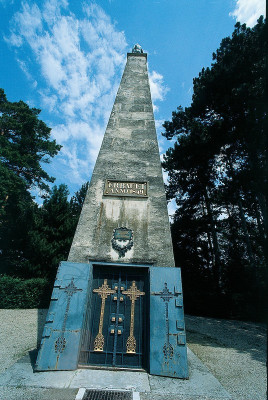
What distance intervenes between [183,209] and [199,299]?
829 cm

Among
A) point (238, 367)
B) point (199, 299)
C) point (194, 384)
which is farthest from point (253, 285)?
point (194, 384)

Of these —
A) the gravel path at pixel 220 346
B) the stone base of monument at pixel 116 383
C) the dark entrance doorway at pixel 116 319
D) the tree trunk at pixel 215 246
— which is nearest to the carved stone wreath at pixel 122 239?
the dark entrance doorway at pixel 116 319

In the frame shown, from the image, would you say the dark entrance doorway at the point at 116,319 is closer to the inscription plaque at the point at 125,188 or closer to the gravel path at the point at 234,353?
the gravel path at the point at 234,353

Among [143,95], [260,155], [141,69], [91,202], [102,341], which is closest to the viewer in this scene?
[102,341]

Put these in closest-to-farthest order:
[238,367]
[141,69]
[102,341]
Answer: [102,341] < [238,367] < [141,69]

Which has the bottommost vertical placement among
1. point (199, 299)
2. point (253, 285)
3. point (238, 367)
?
point (238, 367)

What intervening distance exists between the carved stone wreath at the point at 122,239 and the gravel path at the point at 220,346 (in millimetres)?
3724

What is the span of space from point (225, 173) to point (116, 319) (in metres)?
13.4

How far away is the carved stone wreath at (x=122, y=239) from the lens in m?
5.73

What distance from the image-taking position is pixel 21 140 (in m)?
20.0

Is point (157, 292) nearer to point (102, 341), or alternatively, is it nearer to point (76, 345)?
point (102, 341)

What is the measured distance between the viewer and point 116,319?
5.26m

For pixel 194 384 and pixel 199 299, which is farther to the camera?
pixel 199 299

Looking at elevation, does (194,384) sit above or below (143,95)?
below
